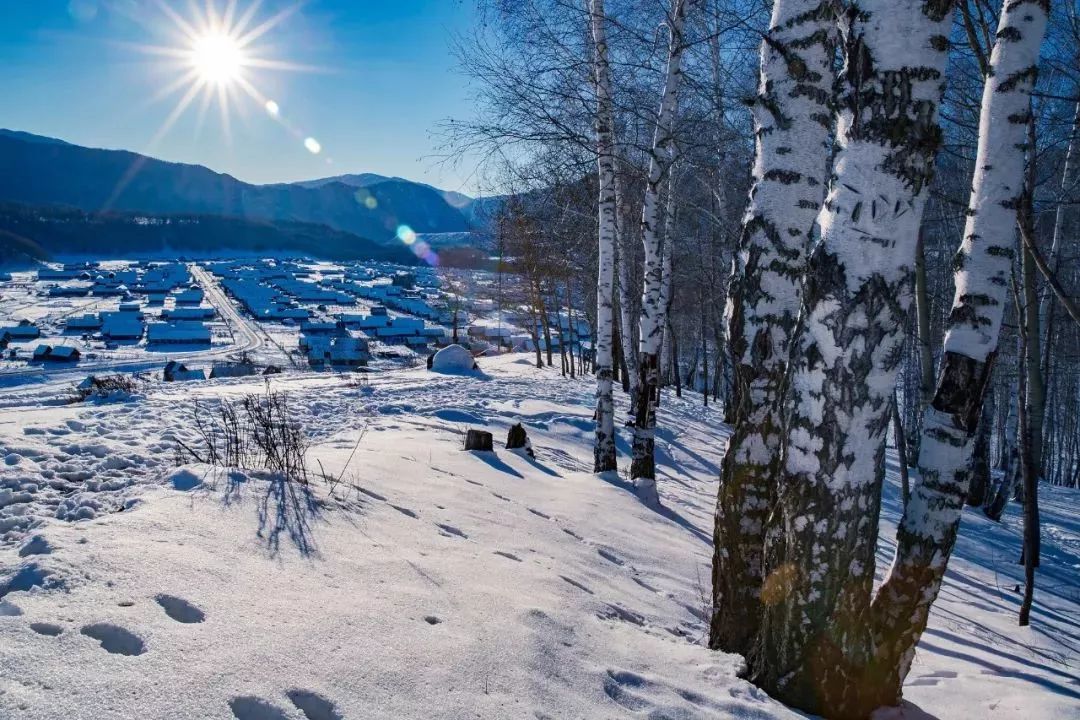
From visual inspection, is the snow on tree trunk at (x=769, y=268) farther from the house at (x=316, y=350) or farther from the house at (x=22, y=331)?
the house at (x=22, y=331)

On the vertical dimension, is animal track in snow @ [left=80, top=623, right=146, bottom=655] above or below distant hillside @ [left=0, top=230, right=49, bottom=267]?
below

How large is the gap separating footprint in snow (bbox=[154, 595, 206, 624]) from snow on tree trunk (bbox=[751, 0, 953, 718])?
86.8 inches

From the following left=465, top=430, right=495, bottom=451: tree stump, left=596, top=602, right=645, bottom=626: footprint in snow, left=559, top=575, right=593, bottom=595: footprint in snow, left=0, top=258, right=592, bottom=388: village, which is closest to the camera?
left=596, top=602, right=645, bottom=626: footprint in snow

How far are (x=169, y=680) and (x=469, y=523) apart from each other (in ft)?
8.40

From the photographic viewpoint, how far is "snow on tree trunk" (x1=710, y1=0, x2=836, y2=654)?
3.00 meters

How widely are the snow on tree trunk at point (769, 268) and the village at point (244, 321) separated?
18.3 meters

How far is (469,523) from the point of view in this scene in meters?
4.17

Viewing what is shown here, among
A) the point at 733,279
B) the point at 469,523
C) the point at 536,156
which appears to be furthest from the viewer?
the point at 536,156

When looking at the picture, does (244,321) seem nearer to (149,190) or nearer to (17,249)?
(17,249)

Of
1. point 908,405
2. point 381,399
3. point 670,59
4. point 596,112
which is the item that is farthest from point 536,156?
point 908,405

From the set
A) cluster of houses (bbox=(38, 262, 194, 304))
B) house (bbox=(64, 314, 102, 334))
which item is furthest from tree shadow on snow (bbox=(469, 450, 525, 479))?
cluster of houses (bbox=(38, 262, 194, 304))

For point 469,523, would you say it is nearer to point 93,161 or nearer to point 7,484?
point 7,484

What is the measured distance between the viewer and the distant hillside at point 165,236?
104625 millimetres

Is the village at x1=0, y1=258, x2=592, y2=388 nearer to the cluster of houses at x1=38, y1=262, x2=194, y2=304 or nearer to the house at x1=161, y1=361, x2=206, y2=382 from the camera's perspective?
the house at x1=161, y1=361, x2=206, y2=382
